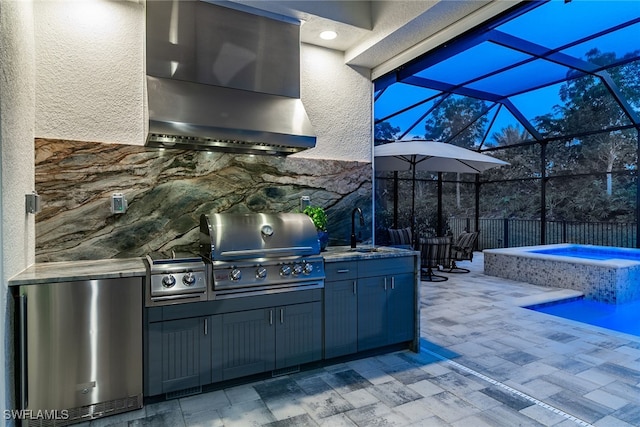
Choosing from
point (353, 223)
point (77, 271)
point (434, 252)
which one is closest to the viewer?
point (77, 271)

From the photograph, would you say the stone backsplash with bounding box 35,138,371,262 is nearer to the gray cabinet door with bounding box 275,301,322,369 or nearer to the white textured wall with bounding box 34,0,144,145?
the white textured wall with bounding box 34,0,144,145

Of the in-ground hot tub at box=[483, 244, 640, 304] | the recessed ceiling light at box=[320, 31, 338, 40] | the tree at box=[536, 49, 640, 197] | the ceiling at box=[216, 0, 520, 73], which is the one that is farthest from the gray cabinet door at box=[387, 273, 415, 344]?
the tree at box=[536, 49, 640, 197]

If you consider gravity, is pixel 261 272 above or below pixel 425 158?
below

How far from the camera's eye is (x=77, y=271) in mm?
2121

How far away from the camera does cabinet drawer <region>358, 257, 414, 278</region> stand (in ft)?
9.48

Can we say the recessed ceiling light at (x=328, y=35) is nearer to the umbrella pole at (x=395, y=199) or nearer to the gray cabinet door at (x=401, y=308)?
the gray cabinet door at (x=401, y=308)

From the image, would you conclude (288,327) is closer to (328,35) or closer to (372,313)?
(372,313)

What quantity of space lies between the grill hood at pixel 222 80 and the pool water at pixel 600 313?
3981 millimetres

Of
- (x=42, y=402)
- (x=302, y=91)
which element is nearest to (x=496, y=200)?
(x=302, y=91)

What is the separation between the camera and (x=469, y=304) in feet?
15.3

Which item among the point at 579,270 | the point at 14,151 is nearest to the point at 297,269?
the point at 14,151

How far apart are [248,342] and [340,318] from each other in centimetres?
74

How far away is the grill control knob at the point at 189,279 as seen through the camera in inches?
88.1

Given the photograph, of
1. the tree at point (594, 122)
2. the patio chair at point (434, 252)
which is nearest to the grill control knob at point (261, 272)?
A: the patio chair at point (434, 252)
